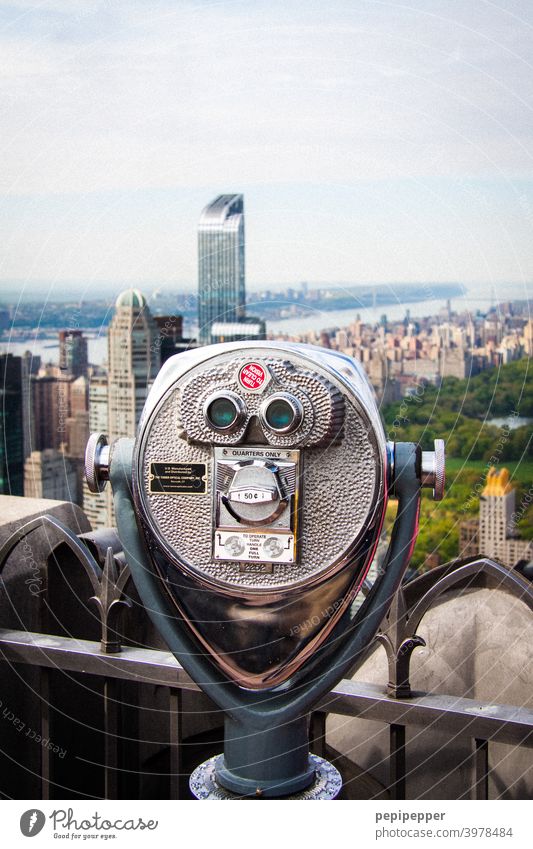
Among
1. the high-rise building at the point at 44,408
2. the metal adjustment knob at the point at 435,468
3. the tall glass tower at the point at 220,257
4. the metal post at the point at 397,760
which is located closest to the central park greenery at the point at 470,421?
the metal adjustment knob at the point at 435,468

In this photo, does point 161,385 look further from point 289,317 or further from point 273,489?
point 289,317

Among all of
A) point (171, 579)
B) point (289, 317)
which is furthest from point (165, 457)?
point (289, 317)

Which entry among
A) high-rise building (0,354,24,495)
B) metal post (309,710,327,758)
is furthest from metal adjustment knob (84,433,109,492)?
high-rise building (0,354,24,495)

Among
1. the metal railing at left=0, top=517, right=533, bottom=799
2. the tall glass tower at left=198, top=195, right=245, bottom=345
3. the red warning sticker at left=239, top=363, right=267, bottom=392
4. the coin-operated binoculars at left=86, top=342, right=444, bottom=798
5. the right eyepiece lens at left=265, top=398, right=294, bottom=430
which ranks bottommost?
the metal railing at left=0, top=517, right=533, bottom=799

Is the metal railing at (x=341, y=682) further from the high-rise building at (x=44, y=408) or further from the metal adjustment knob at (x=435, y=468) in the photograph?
the high-rise building at (x=44, y=408)

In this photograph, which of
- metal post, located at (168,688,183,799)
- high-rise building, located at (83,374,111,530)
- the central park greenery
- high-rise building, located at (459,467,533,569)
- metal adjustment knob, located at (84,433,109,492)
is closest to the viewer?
metal adjustment knob, located at (84,433,109,492)

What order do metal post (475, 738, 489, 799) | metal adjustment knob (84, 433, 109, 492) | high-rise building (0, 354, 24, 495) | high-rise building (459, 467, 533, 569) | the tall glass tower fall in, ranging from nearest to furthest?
metal adjustment knob (84, 433, 109, 492), metal post (475, 738, 489, 799), the tall glass tower, high-rise building (459, 467, 533, 569), high-rise building (0, 354, 24, 495)

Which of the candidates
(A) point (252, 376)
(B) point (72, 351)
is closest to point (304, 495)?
(A) point (252, 376)

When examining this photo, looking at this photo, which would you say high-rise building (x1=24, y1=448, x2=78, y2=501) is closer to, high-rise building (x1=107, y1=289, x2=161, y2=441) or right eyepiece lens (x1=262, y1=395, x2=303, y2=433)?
high-rise building (x1=107, y1=289, x2=161, y2=441)
